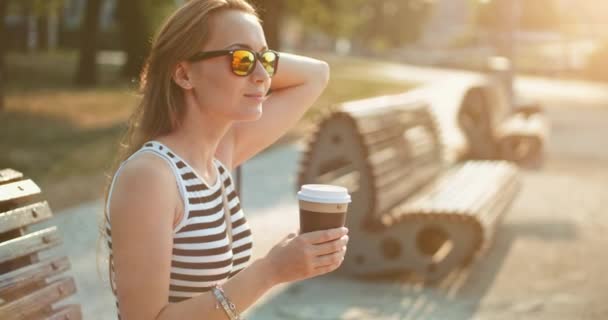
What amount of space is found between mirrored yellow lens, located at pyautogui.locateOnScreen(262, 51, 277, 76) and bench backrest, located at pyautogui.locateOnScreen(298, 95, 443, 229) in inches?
128

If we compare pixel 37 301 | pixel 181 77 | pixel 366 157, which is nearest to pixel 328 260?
pixel 181 77

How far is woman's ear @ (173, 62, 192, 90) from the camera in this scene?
2.36m

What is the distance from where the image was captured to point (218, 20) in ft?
7.73

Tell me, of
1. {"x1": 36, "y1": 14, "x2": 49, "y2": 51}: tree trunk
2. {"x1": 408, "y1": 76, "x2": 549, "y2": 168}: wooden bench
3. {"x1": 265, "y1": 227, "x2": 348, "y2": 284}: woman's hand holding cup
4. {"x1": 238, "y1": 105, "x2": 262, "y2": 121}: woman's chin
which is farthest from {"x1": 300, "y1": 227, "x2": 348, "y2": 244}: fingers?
{"x1": 36, "y1": 14, "x2": 49, "y2": 51}: tree trunk

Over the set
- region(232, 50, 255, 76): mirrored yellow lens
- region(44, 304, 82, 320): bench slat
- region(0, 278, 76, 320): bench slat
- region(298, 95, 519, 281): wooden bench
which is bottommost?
region(298, 95, 519, 281): wooden bench

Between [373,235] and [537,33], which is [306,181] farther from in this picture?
[537,33]

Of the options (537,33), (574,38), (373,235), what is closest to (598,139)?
(373,235)

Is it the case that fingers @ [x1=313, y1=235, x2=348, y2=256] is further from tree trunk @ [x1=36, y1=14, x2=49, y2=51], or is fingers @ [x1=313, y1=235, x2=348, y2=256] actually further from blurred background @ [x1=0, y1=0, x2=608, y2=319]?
tree trunk @ [x1=36, y1=14, x2=49, y2=51]

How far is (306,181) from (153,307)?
3941mm

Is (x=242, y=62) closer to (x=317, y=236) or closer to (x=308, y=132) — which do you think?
(x=317, y=236)

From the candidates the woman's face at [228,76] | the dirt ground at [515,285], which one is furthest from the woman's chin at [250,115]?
the dirt ground at [515,285]

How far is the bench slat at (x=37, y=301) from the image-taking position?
2529mm

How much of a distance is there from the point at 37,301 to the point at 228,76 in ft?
2.97

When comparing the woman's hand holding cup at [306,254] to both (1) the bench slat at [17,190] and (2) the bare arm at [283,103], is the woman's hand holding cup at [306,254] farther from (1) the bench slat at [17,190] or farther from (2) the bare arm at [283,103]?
(1) the bench slat at [17,190]
